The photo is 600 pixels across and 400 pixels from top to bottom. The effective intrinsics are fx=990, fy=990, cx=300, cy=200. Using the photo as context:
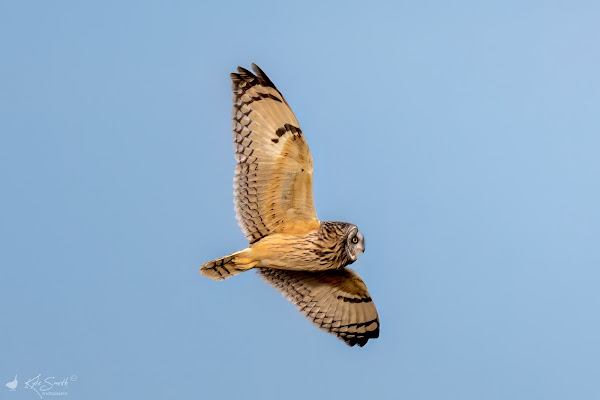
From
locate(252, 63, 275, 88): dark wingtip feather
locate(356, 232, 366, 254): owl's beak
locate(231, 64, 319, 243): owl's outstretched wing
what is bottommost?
locate(356, 232, 366, 254): owl's beak

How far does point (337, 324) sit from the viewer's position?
11.2 metres

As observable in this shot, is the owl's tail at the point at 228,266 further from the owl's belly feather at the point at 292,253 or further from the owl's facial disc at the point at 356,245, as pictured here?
the owl's facial disc at the point at 356,245

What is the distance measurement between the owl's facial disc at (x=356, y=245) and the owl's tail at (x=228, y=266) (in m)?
0.97

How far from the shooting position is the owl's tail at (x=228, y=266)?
9836 mm

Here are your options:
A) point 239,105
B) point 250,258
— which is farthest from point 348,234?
point 239,105

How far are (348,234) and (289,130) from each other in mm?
1178

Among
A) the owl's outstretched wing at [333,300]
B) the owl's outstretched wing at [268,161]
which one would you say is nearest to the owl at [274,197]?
the owl's outstretched wing at [268,161]

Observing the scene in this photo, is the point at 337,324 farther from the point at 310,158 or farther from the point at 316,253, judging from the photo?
the point at 310,158

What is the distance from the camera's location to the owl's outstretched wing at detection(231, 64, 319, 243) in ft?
32.0

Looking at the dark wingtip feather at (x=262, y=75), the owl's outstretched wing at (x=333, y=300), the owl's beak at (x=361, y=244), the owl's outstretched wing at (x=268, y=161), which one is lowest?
the owl's outstretched wing at (x=333, y=300)

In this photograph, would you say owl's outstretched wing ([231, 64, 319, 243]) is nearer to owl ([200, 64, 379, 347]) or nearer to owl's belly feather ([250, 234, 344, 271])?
owl ([200, 64, 379, 347])

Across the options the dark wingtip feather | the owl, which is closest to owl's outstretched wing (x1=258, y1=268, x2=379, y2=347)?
the owl

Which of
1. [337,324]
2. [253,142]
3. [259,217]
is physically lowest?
[337,324]

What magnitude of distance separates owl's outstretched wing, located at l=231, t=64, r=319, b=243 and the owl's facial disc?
15.5 inches
